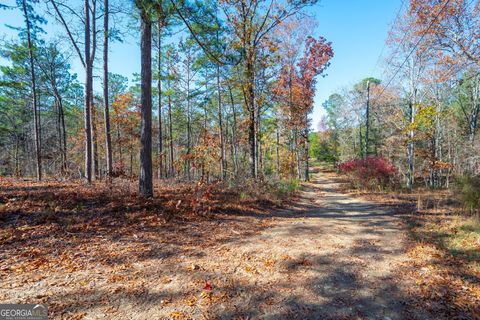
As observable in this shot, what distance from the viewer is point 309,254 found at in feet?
12.8

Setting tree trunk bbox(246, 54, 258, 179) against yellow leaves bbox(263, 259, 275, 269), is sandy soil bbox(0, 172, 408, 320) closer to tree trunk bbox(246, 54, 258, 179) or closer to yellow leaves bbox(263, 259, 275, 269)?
yellow leaves bbox(263, 259, 275, 269)

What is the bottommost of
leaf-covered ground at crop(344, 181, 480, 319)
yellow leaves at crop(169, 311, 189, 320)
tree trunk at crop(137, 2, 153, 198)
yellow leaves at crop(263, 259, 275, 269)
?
leaf-covered ground at crop(344, 181, 480, 319)

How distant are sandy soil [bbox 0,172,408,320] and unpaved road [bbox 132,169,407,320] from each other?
0.01 meters

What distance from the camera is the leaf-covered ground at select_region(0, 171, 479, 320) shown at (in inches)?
97.4

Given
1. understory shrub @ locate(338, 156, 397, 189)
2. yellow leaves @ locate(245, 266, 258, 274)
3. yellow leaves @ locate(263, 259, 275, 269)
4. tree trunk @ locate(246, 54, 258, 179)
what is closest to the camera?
yellow leaves @ locate(245, 266, 258, 274)

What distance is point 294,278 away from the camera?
312cm

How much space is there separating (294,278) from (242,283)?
0.78 metres

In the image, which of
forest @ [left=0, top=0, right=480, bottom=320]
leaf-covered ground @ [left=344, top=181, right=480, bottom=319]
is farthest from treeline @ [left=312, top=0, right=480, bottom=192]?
leaf-covered ground @ [left=344, top=181, right=480, bottom=319]

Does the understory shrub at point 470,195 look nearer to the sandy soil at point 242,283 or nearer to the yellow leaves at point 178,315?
the sandy soil at point 242,283

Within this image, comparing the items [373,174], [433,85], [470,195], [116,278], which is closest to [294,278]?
[116,278]

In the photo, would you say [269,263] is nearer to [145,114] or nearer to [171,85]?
[145,114]

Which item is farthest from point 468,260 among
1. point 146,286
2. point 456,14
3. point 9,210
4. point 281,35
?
point 281,35

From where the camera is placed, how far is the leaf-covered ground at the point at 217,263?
8.12 ft

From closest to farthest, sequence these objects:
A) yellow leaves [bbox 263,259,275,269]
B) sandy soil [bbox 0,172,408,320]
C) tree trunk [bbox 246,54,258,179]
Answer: sandy soil [bbox 0,172,408,320] → yellow leaves [bbox 263,259,275,269] → tree trunk [bbox 246,54,258,179]
